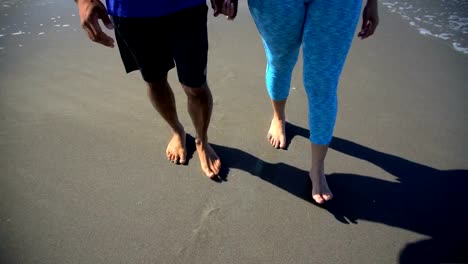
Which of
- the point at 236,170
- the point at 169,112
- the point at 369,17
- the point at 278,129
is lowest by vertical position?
the point at 236,170

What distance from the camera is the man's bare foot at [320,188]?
1.74 meters

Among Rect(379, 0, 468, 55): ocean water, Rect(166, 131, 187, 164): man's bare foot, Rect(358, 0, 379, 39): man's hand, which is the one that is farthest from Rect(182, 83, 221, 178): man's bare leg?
Rect(379, 0, 468, 55): ocean water

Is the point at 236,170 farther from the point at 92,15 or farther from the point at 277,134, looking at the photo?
the point at 92,15

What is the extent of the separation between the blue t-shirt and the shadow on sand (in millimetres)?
1003

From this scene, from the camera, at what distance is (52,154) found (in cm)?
209

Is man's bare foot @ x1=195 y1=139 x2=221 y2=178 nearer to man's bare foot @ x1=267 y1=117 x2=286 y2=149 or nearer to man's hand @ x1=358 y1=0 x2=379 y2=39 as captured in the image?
man's bare foot @ x1=267 y1=117 x2=286 y2=149

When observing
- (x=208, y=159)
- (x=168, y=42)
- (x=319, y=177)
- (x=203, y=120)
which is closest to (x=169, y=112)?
(x=203, y=120)

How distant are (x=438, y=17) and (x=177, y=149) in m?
3.33

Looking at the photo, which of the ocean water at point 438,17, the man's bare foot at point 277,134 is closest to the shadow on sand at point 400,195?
the man's bare foot at point 277,134

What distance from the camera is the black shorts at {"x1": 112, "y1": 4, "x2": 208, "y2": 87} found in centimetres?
144

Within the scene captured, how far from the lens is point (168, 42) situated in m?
1.56

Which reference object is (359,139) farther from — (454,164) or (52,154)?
(52,154)

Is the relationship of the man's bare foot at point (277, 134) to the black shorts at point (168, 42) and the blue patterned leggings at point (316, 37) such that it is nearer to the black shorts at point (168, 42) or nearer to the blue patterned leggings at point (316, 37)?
the blue patterned leggings at point (316, 37)

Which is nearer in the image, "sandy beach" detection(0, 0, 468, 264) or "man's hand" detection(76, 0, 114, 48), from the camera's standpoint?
"man's hand" detection(76, 0, 114, 48)
